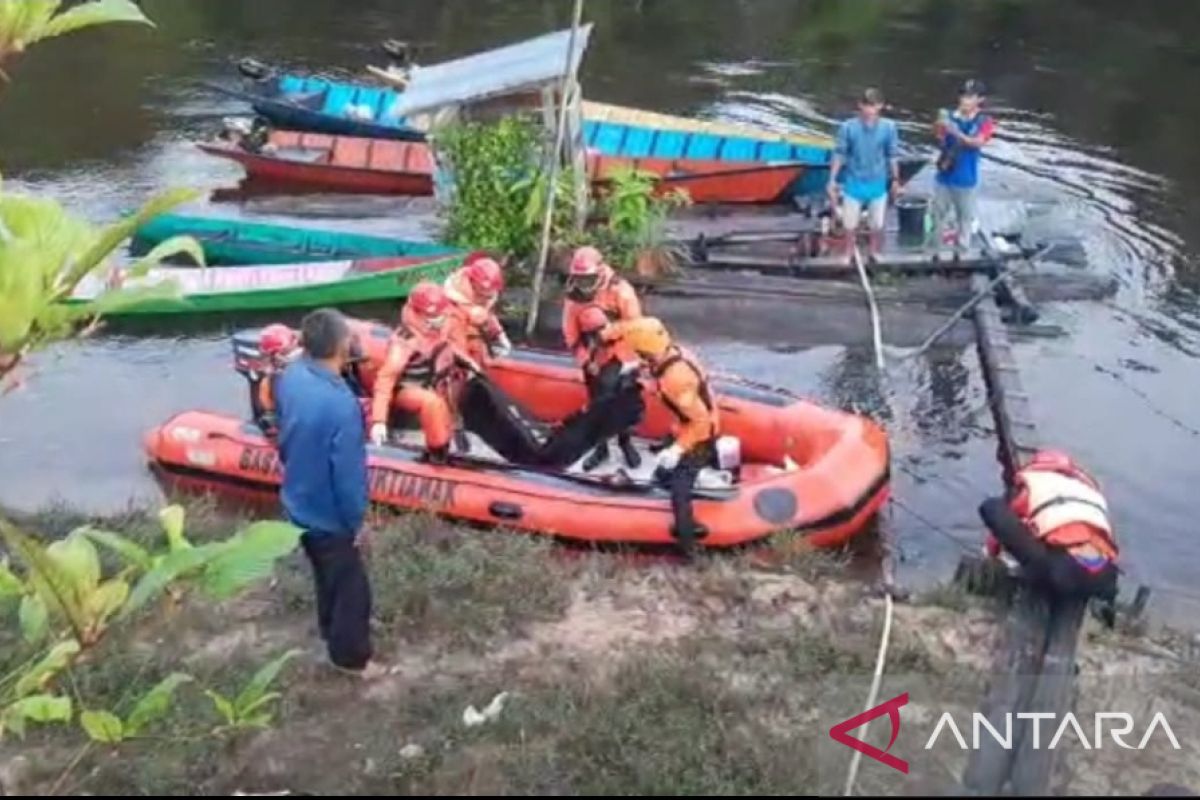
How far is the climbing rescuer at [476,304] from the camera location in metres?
9.66

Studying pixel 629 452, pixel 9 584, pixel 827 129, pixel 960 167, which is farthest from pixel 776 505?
pixel 827 129

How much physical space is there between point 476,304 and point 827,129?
10.3m

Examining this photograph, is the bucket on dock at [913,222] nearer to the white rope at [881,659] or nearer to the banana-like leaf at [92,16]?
the white rope at [881,659]

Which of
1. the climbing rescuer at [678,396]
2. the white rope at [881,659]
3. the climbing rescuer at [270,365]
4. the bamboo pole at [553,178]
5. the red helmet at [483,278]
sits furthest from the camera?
the bamboo pole at [553,178]

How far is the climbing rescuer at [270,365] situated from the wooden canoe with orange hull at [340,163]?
701 cm

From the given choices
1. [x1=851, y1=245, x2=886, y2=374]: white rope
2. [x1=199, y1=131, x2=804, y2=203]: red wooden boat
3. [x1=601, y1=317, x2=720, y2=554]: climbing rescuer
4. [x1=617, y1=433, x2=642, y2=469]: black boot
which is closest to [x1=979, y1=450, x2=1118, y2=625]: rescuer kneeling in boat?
[x1=601, y1=317, x2=720, y2=554]: climbing rescuer

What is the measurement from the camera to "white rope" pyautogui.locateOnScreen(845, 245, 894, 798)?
17.0 feet

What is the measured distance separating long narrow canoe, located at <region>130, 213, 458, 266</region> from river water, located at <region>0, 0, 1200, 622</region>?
3.97ft

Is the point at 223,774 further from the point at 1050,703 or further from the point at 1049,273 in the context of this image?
the point at 1049,273

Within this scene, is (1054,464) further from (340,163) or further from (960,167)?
(340,163)

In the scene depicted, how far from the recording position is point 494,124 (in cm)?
1321

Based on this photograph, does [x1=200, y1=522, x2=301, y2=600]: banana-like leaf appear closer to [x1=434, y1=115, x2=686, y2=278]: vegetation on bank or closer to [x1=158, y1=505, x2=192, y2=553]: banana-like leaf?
[x1=158, y1=505, x2=192, y2=553]: banana-like leaf

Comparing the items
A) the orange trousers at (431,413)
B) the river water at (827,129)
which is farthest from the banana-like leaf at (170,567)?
the river water at (827,129)

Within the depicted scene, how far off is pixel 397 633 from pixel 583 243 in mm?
6461
